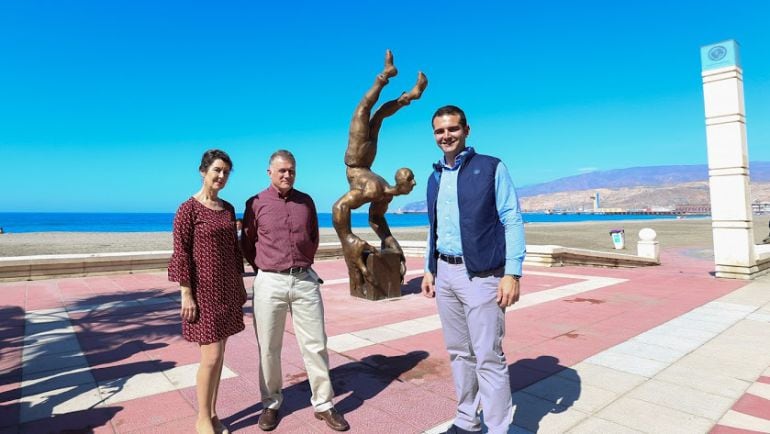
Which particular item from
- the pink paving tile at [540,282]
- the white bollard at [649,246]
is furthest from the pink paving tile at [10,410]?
the white bollard at [649,246]

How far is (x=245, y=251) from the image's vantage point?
120 inches

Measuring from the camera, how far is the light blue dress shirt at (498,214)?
2340 millimetres

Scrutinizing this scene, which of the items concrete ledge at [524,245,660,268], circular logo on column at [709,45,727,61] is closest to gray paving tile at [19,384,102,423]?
concrete ledge at [524,245,660,268]

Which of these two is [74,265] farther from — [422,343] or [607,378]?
[607,378]

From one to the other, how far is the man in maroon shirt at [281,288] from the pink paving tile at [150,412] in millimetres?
655

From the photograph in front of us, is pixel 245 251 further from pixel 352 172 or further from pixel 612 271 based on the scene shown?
pixel 612 271

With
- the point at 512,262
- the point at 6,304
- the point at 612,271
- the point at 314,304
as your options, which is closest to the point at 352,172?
the point at 314,304

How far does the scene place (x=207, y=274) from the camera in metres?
2.62

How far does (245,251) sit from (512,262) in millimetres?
1818

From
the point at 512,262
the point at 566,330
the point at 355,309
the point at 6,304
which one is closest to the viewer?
the point at 512,262

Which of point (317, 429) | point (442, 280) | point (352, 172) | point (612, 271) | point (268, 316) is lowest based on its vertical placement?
point (612, 271)

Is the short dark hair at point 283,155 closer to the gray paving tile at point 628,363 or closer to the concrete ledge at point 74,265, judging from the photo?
the gray paving tile at point 628,363

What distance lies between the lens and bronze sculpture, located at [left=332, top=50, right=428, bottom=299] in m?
7.25

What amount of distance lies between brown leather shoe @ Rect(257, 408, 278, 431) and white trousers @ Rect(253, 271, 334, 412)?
4 centimetres
